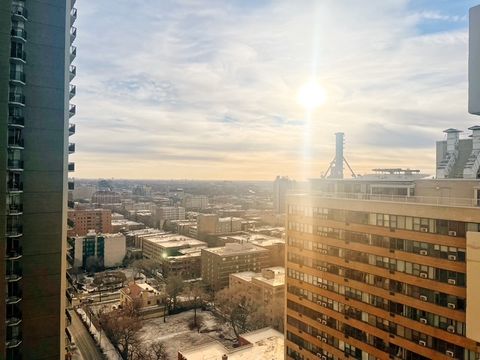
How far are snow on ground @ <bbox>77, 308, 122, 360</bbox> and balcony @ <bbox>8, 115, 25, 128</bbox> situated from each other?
151ft

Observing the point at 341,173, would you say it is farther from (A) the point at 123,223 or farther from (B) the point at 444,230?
(A) the point at 123,223

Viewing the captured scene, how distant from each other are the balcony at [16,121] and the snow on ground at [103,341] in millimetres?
46059

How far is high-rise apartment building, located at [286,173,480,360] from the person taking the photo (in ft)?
71.3

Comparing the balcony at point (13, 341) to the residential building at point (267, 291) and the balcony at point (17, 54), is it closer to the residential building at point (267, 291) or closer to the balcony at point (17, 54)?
the balcony at point (17, 54)

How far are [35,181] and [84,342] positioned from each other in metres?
48.4

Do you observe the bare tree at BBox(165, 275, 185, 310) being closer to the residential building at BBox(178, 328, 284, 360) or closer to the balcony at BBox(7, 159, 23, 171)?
the residential building at BBox(178, 328, 284, 360)

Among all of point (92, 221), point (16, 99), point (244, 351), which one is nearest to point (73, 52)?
point (16, 99)

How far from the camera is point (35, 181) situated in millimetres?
21906

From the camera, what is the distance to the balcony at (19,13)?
21.0m


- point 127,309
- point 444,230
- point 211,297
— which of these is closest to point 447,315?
point 444,230

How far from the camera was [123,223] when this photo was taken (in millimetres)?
152250

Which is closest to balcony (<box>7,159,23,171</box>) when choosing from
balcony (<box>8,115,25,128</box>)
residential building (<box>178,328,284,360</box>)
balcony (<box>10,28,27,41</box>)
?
balcony (<box>8,115,25,128</box>)

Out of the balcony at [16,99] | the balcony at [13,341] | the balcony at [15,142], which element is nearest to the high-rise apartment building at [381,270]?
the balcony at [13,341]

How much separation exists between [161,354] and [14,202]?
38161mm
